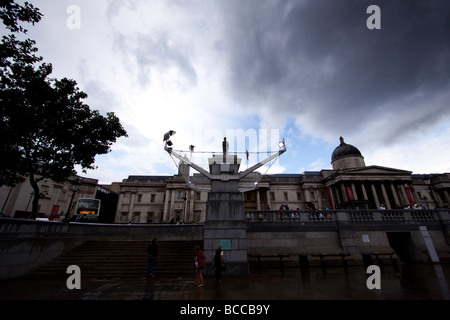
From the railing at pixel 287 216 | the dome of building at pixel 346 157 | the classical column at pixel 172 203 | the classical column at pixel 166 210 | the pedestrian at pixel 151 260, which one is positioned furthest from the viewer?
the dome of building at pixel 346 157

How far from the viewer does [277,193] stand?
54750mm

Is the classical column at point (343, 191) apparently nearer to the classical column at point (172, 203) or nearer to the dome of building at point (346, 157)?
the dome of building at point (346, 157)

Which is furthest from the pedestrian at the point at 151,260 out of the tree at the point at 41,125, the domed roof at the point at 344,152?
the domed roof at the point at 344,152

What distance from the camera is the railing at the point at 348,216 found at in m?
13.8

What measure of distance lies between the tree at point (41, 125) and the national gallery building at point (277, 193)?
26580 mm

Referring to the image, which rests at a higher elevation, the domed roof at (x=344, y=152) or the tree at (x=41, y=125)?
the domed roof at (x=344, y=152)

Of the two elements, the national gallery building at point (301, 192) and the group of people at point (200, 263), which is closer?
the group of people at point (200, 263)

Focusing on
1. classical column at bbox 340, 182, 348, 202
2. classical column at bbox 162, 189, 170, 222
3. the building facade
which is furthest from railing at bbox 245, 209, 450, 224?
classical column at bbox 162, 189, 170, 222

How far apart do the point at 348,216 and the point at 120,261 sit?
15200mm

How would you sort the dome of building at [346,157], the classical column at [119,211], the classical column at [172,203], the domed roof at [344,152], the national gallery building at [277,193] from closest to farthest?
the national gallery building at [277,193] < the classical column at [172,203] < the classical column at [119,211] < the dome of building at [346,157] < the domed roof at [344,152]

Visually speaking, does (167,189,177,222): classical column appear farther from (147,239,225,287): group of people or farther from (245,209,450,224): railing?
(147,239,225,287): group of people

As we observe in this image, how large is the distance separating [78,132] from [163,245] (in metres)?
10.5
